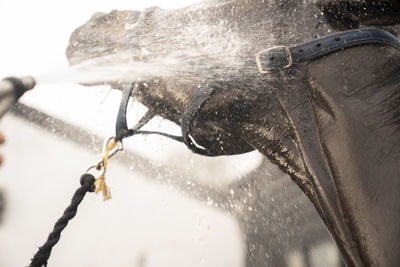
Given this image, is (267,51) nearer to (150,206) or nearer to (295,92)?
(295,92)

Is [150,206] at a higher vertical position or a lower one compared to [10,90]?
lower

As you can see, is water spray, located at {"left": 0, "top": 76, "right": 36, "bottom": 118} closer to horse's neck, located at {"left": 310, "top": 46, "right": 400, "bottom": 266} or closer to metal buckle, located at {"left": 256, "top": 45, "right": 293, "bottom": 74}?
metal buckle, located at {"left": 256, "top": 45, "right": 293, "bottom": 74}

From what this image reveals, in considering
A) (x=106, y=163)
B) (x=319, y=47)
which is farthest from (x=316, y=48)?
(x=106, y=163)

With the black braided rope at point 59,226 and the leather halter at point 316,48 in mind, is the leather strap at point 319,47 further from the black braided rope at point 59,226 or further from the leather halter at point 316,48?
the black braided rope at point 59,226

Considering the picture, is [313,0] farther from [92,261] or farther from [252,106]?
[92,261]

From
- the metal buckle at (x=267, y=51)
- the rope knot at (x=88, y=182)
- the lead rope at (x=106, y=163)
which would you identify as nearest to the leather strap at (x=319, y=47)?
the metal buckle at (x=267, y=51)

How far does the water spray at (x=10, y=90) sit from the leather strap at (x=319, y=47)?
965 mm

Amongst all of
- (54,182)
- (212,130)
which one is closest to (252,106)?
(212,130)

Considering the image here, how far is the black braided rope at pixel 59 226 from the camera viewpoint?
1.19 meters

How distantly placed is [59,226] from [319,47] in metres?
1.33

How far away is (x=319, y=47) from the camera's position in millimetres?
1368

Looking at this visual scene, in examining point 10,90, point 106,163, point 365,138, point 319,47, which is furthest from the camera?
point 106,163

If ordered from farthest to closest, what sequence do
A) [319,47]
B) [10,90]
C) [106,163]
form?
[106,163] → [319,47] → [10,90]

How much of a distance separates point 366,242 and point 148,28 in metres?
1.49
